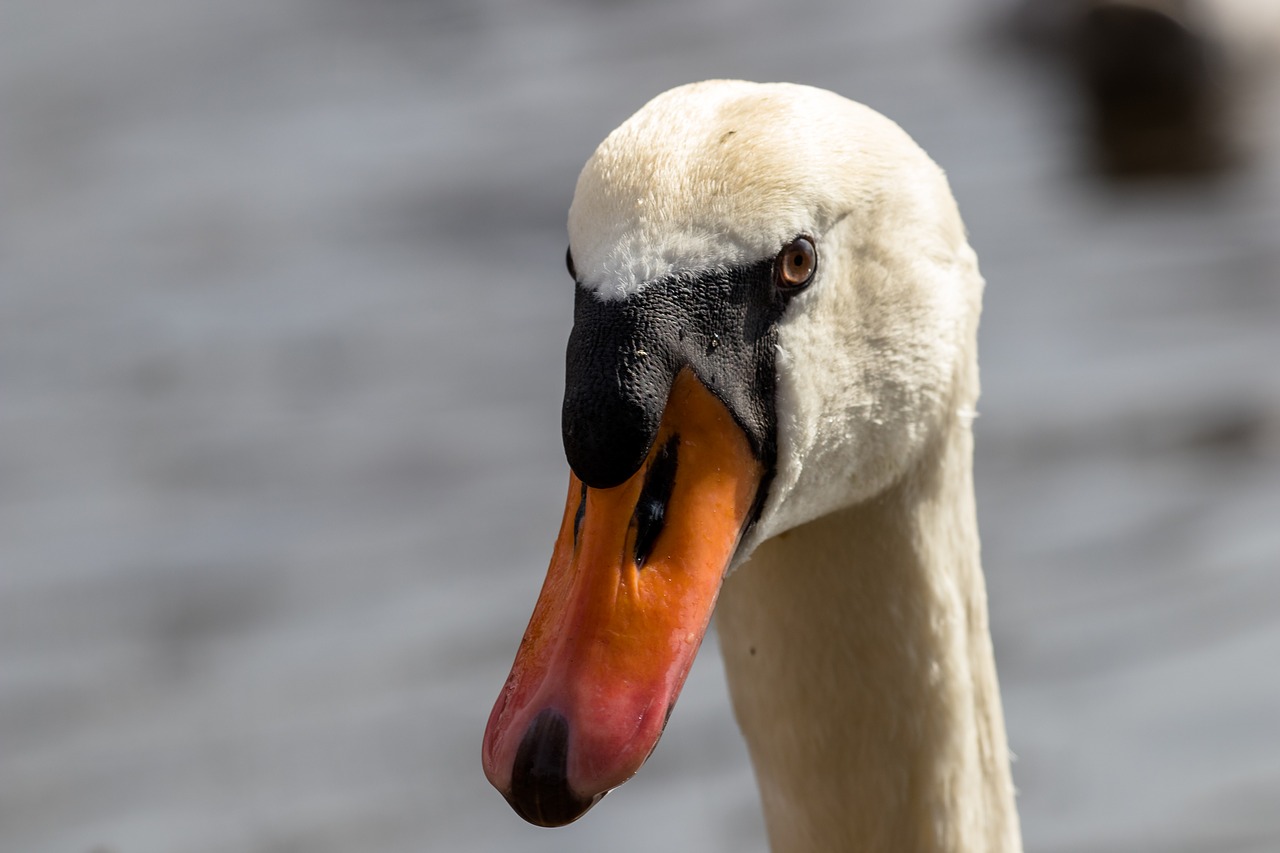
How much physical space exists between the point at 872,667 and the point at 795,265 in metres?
0.71

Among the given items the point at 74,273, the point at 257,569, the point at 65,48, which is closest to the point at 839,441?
the point at 257,569

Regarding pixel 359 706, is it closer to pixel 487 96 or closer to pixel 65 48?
pixel 487 96

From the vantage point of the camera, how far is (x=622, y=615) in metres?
2.27

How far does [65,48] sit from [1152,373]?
22.7 ft

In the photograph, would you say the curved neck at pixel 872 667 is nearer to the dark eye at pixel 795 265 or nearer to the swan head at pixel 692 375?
the swan head at pixel 692 375

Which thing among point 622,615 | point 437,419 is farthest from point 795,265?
point 437,419

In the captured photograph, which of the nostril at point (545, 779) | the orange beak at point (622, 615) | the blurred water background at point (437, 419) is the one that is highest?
the blurred water background at point (437, 419)

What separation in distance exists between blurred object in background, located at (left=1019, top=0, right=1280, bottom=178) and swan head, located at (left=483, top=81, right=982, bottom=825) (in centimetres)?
764

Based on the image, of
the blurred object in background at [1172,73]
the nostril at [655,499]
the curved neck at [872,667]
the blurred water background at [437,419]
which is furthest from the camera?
the blurred object in background at [1172,73]

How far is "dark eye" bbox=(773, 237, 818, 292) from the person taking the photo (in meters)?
2.35

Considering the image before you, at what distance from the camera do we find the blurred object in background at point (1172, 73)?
9.84m

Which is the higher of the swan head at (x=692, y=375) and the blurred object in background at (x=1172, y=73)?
the blurred object in background at (x=1172, y=73)

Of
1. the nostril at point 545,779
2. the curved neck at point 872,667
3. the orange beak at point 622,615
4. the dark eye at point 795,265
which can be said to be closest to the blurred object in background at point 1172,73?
the curved neck at point 872,667

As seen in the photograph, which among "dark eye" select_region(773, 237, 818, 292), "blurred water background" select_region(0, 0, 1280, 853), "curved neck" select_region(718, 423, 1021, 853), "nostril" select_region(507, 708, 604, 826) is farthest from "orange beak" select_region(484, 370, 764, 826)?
"blurred water background" select_region(0, 0, 1280, 853)
